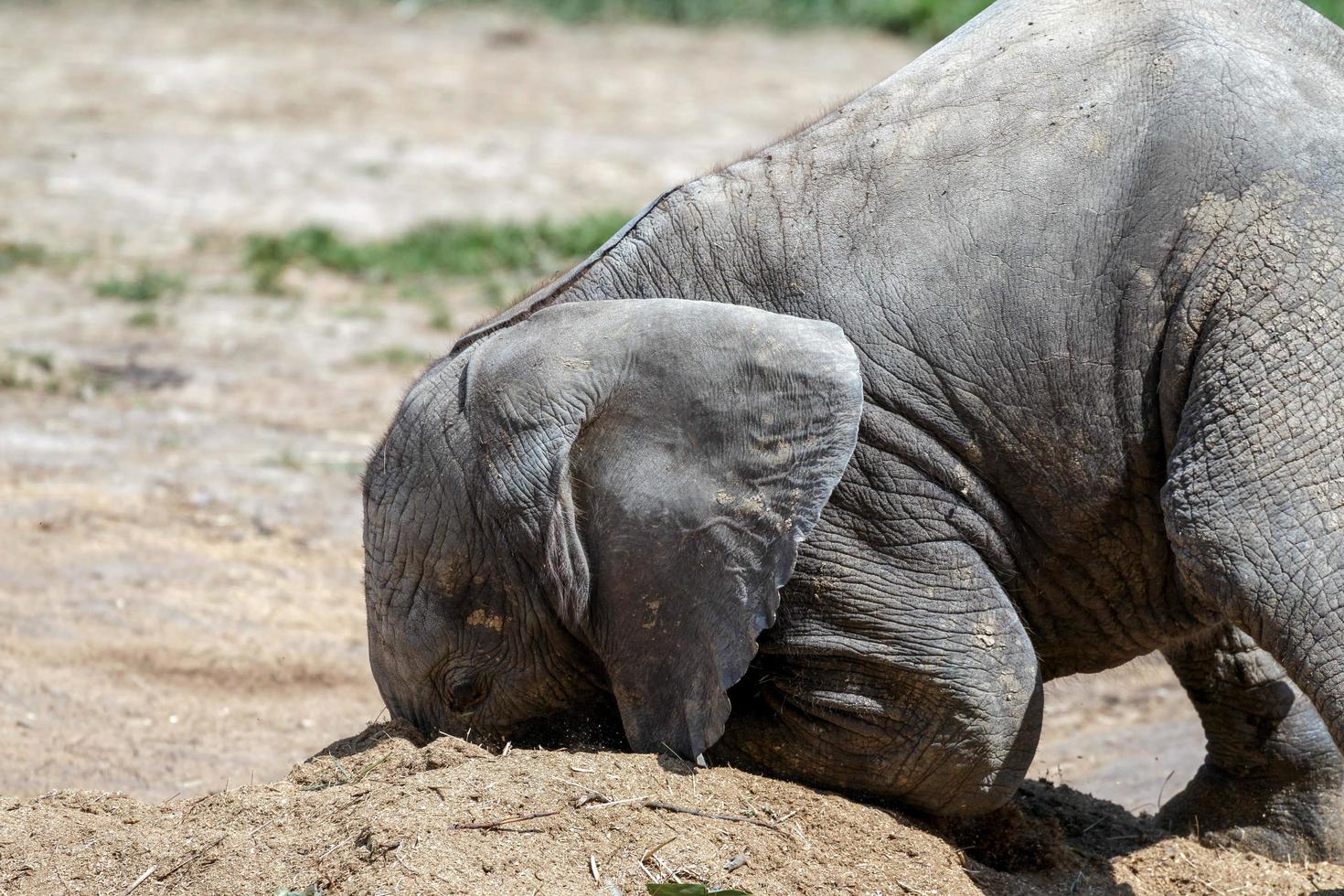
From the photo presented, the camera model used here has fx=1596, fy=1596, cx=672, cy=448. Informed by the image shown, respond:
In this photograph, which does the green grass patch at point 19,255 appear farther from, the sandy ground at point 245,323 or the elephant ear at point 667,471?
the elephant ear at point 667,471

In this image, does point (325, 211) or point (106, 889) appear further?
point (325, 211)

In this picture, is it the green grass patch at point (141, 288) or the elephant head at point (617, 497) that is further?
the green grass patch at point (141, 288)

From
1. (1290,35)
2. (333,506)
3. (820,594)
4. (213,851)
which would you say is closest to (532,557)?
(820,594)

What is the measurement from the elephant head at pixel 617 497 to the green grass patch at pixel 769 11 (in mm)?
16095

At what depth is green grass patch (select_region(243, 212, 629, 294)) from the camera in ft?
40.7

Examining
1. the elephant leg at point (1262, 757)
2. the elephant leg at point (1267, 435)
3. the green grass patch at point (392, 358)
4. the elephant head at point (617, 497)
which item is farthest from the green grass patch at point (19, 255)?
the elephant leg at point (1267, 435)

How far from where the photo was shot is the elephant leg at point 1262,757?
5414 millimetres

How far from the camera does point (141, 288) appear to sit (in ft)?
38.2

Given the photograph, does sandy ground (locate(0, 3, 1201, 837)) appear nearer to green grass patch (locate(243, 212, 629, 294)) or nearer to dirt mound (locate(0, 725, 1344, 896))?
green grass patch (locate(243, 212, 629, 294))

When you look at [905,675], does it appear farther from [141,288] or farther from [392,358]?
[141,288]

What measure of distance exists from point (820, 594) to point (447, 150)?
11.8 m

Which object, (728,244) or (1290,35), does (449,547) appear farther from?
(1290,35)

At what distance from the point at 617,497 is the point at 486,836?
3.02 feet

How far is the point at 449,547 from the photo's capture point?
4.45m
